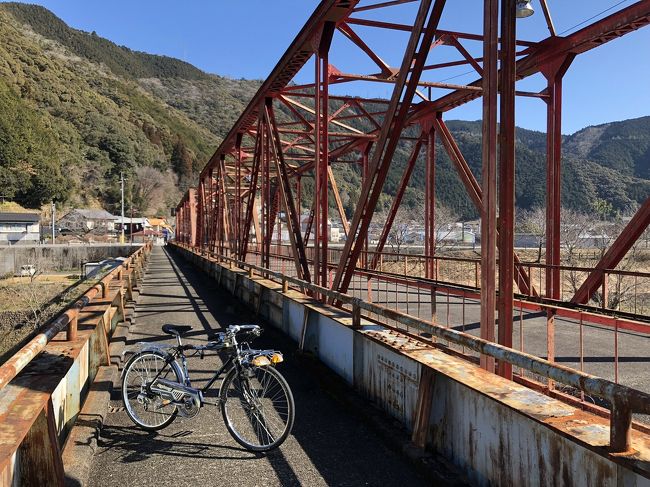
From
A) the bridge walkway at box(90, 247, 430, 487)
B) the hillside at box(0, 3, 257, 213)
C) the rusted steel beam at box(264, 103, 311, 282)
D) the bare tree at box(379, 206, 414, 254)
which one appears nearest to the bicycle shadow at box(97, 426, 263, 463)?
the bridge walkway at box(90, 247, 430, 487)

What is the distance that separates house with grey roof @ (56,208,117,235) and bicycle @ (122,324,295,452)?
85.0m

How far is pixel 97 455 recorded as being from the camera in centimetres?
448

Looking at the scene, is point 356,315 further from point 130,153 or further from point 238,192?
point 130,153

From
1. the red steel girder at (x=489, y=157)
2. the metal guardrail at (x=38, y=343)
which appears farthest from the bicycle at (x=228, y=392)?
the red steel girder at (x=489, y=157)

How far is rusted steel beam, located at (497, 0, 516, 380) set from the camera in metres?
4.43

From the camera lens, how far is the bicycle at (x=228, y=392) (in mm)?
4672

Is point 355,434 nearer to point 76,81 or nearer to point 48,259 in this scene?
point 48,259

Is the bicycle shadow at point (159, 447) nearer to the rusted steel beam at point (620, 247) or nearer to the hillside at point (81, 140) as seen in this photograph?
the rusted steel beam at point (620, 247)

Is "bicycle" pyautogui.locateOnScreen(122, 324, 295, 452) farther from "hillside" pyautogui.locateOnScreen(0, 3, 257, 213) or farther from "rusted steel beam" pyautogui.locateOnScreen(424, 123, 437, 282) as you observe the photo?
"hillside" pyautogui.locateOnScreen(0, 3, 257, 213)

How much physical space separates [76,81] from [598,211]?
12532 cm

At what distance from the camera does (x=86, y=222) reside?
3364 inches

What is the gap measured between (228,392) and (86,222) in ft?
294

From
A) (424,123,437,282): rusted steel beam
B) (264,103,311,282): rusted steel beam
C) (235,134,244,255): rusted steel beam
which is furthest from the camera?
(235,134,244,255): rusted steel beam

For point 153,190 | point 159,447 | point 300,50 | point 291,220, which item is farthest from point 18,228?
point 159,447
